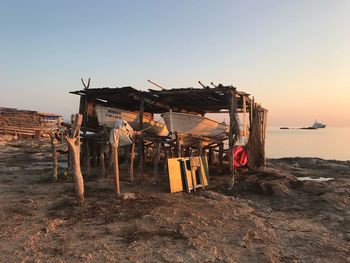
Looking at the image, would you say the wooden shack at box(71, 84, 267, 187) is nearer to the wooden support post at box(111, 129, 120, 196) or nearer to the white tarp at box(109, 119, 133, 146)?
the white tarp at box(109, 119, 133, 146)

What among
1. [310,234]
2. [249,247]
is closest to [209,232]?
[249,247]

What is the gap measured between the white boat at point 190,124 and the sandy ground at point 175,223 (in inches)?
146

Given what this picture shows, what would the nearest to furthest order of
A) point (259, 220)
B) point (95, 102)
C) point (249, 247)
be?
point (249, 247) → point (259, 220) → point (95, 102)

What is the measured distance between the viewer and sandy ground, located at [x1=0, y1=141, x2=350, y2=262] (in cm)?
698

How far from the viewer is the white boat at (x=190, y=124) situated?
670 inches

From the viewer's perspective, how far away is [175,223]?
8977 mm

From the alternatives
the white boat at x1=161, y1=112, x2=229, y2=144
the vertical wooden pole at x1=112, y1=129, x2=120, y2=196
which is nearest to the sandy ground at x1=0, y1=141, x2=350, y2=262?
the vertical wooden pole at x1=112, y1=129, x2=120, y2=196

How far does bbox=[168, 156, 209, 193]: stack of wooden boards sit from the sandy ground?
19.8 inches

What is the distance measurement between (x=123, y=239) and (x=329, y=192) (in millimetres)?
8926

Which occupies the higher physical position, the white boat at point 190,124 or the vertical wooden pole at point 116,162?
the white boat at point 190,124

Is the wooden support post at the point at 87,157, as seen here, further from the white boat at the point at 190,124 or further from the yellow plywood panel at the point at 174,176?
the yellow plywood panel at the point at 174,176

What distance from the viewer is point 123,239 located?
7703mm

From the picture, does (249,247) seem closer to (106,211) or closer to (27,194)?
(106,211)

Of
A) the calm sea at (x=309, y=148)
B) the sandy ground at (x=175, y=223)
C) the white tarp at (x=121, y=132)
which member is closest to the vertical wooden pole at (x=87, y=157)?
the sandy ground at (x=175, y=223)
